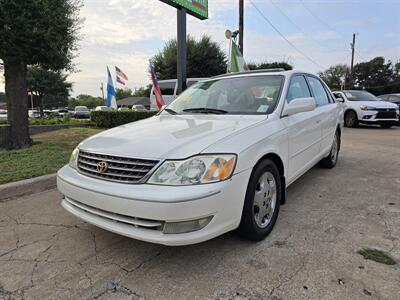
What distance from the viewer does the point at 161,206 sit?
1993 millimetres

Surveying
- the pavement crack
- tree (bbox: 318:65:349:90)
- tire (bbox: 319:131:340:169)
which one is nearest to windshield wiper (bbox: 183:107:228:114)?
the pavement crack

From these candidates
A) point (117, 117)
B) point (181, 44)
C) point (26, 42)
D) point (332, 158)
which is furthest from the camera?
point (117, 117)

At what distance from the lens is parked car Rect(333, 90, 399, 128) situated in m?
11.8

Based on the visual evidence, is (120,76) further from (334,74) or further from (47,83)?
(334,74)

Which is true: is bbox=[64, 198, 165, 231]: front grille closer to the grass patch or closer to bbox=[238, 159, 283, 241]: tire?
bbox=[238, 159, 283, 241]: tire

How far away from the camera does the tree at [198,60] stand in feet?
85.6

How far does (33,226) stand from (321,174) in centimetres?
421

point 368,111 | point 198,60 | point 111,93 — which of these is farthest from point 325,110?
point 198,60

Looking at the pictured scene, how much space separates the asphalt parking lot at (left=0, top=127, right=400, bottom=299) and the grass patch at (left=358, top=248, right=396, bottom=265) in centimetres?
5

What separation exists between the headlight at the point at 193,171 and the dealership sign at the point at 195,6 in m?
6.25

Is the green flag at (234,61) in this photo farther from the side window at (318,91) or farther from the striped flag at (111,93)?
the striped flag at (111,93)

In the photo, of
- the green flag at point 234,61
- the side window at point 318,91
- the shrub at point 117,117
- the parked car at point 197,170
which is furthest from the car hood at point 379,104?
the parked car at point 197,170

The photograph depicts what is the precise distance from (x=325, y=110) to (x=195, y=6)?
5588 mm

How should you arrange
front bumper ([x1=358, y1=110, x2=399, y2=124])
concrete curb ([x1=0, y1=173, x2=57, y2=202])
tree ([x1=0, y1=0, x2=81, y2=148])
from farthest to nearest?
1. front bumper ([x1=358, y1=110, x2=399, y2=124])
2. tree ([x1=0, y1=0, x2=81, y2=148])
3. concrete curb ([x1=0, y1=173, x2=57, y2=202])
